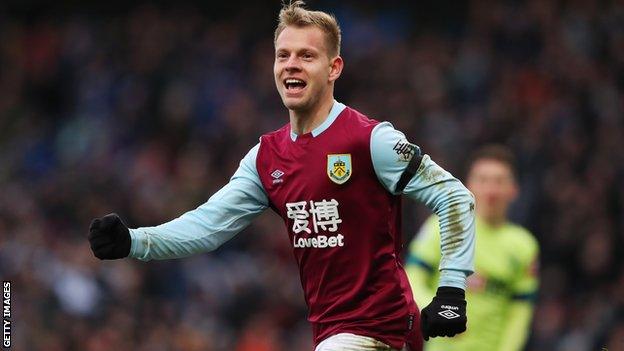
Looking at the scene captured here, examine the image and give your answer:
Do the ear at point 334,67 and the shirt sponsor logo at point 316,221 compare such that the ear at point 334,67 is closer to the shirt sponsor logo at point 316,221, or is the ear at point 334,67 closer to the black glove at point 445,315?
the shirt sponsor logo at point 316,221

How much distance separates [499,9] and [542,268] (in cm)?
465

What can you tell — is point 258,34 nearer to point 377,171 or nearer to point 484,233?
point 484,233

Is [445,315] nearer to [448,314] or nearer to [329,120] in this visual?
[448,314]

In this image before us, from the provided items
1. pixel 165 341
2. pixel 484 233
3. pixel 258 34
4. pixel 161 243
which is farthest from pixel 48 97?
pixel 161 243

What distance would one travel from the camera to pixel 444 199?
5652 millimetres

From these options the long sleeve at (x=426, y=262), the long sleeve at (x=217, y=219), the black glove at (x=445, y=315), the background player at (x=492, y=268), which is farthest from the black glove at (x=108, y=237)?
the long sleeve at (x=426, y=262)

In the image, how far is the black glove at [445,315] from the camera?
5418 mm

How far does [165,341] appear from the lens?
42.2ft

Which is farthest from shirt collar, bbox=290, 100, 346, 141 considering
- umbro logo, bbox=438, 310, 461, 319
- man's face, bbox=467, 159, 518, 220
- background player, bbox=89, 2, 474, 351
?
man's face, bbox=467, 159, 518, 220

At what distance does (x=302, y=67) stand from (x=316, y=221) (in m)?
0.67

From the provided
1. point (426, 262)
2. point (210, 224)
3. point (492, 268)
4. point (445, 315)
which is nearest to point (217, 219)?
point (210, 224)

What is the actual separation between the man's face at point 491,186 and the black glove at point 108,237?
3.58 meters

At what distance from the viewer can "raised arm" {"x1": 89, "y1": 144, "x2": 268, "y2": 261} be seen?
603 centimetres

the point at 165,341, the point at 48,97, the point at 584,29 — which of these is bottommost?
the point at 165,341
